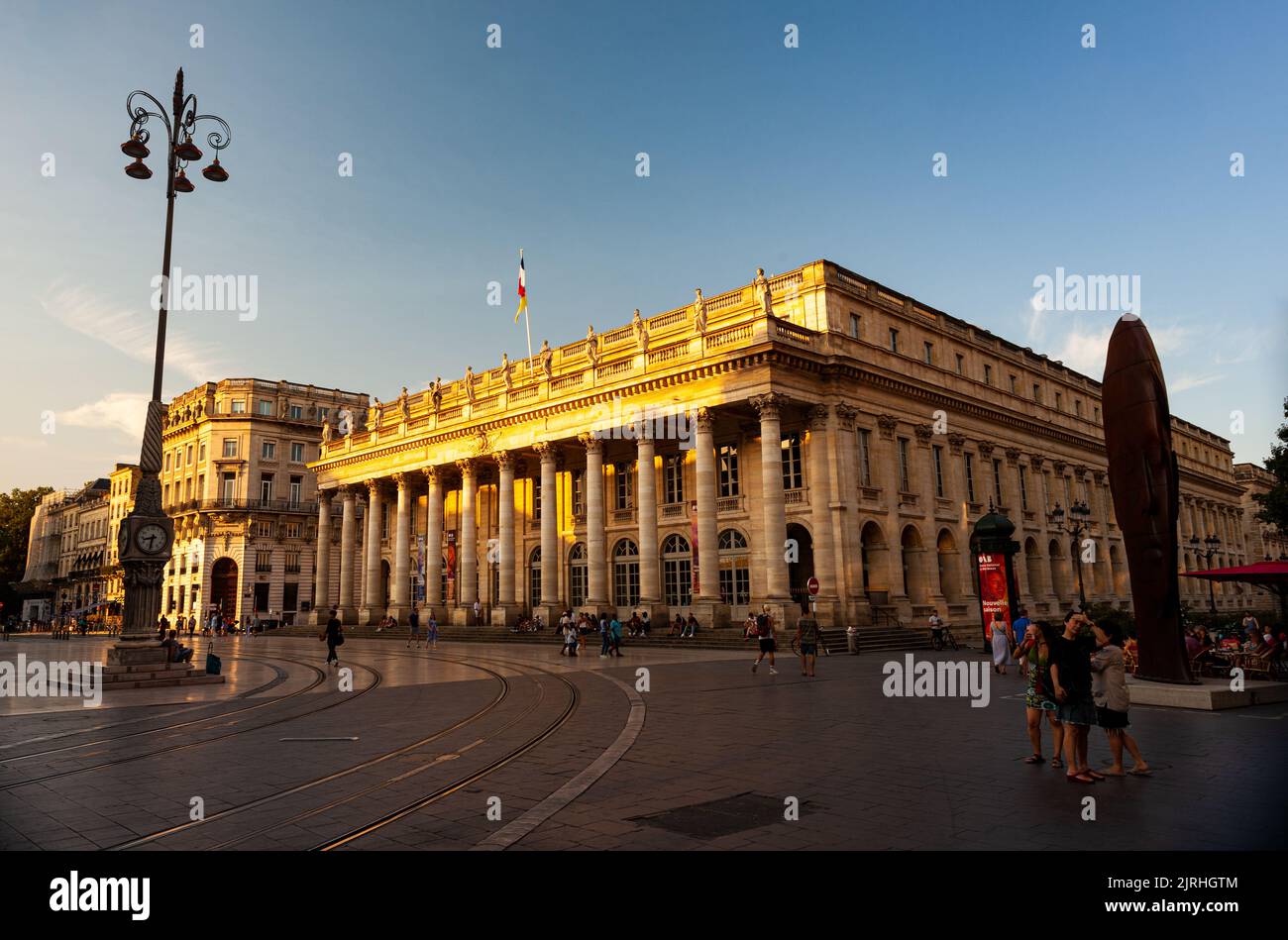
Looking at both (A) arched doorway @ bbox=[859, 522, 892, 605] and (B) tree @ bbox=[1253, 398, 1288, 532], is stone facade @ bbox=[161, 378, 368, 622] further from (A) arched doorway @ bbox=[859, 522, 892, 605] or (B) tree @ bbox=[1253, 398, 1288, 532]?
(B) tree @ bbox=[1253, 398, 1288, 532]

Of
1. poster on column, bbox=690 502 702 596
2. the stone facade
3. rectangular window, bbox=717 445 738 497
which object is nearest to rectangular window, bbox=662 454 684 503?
rectangular window, bbox=717 445 738 497

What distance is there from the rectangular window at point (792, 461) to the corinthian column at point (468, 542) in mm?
18991

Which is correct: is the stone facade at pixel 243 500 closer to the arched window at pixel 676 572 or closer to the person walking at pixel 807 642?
the arched window at pixel 676 572

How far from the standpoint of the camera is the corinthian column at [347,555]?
5709 cm

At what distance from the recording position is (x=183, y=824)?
683 centimetres

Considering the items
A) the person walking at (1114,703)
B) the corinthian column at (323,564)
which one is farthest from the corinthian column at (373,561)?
the person walking at (1114,703)

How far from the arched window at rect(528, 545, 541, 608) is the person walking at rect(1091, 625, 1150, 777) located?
40684 mm

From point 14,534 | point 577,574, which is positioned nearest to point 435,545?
point 577,574

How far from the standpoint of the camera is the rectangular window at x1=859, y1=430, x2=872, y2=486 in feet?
119

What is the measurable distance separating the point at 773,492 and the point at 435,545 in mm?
24899

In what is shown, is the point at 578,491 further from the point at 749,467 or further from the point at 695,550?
the point at 749,467

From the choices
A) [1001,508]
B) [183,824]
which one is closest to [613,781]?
[183,824]
